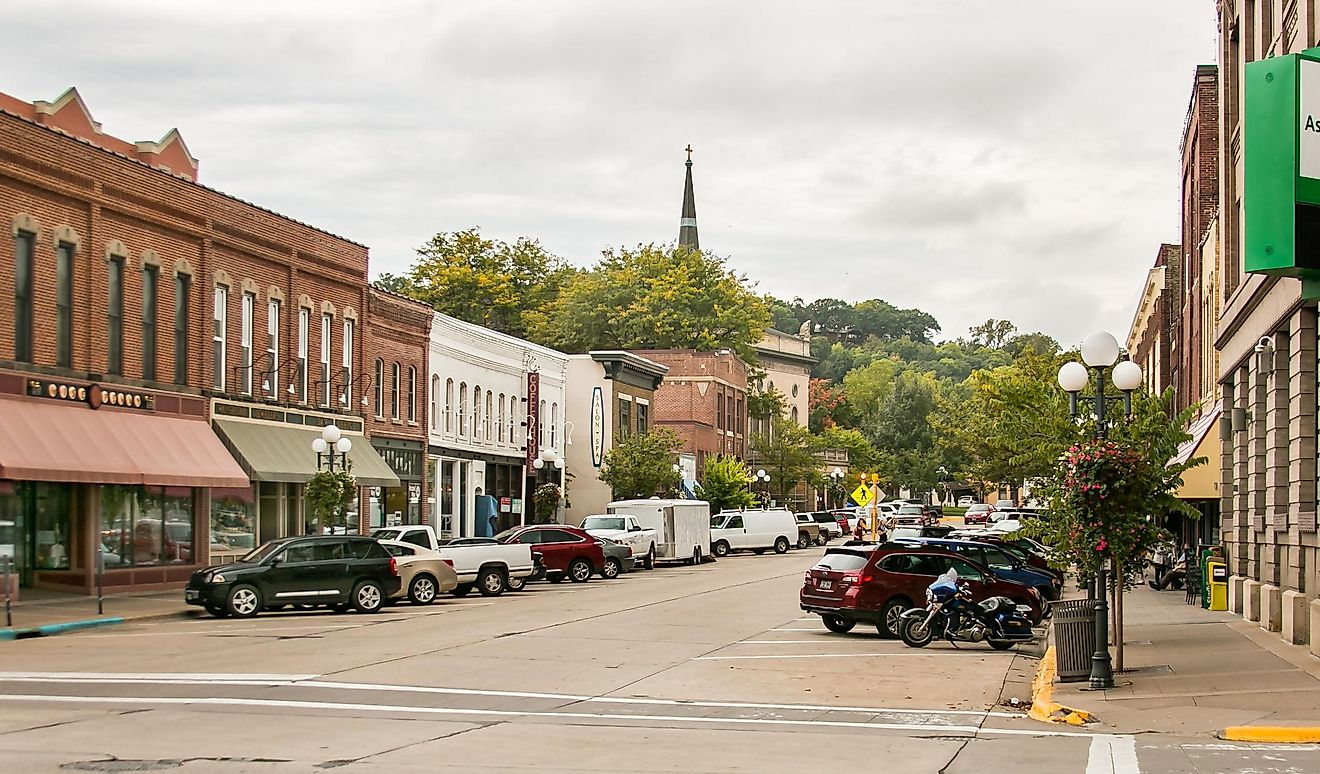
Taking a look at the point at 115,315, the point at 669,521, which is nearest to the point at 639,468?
the point at 669,521

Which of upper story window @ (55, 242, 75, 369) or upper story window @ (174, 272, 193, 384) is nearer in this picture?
upper story window @ (55, 242, 75, 369)

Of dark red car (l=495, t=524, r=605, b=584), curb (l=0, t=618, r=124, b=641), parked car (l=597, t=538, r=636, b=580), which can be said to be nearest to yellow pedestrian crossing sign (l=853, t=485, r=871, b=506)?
parked car (l=597, t=538, r=636, b=580)

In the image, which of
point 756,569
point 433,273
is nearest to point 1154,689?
point 756,569

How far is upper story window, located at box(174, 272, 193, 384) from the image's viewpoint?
35969 millimetres

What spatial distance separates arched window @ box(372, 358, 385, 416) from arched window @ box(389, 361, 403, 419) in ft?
1.63

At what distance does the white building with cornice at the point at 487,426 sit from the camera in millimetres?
51000

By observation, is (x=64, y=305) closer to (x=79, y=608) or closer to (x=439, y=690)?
(x=79, y=608)

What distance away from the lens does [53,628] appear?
25.2 m

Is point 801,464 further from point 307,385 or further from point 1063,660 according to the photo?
point 1063,660

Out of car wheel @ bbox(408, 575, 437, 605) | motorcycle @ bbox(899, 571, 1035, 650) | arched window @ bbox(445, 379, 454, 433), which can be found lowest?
car wheel @ bbox(408, 575, 437, 605)

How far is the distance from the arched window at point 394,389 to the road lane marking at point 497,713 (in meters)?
30.7

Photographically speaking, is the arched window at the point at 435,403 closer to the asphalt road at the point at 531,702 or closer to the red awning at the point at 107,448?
the red awning at the point at 107,448

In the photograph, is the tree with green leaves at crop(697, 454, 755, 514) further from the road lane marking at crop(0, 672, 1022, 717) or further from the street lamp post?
the road lane marking at crop(0, 672, 1022, 717)

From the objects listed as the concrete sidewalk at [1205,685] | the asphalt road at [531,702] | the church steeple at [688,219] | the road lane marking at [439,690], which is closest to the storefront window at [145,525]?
the asphalt road at [531,702]
